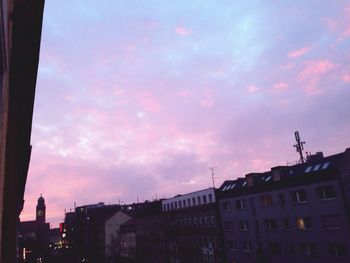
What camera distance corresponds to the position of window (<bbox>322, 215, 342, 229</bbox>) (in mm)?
34994

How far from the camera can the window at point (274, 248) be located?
42384mm

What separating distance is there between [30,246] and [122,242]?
4585cm

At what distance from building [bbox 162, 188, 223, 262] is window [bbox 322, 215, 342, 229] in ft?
63.7

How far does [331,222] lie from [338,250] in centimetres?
283

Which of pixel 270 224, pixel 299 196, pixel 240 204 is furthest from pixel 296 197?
pixel 240 204

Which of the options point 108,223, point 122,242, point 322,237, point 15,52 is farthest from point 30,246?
point 15,52

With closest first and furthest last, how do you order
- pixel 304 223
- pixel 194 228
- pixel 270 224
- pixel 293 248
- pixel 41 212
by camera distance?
1. pixel 304 223
2. pixel 293 248
3. pixel 270 224
4. pixel 194 228
5. pixel 41 212

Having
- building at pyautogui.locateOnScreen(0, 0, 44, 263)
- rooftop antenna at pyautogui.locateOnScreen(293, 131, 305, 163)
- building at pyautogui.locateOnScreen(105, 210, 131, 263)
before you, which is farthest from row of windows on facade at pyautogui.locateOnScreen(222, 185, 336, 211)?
building at pyautogui.locateOnScreen(105, 210, 131, 263)

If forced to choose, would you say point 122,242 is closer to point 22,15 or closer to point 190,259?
point 190,259

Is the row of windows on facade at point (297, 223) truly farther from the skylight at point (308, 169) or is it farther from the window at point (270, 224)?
the skylight at point (308, 169)

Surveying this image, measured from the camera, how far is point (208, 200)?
54.9 m

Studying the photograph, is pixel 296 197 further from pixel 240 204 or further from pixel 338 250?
pixel 240 204

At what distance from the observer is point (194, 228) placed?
56.3 meters

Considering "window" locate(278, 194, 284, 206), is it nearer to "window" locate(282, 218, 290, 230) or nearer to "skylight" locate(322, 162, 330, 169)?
"window" locate(282, 218, 290, 230)
